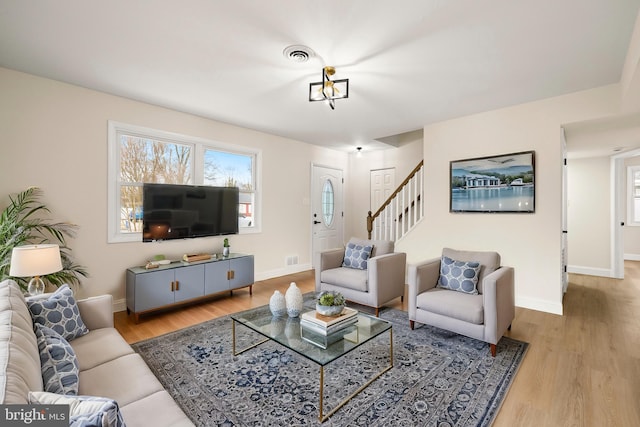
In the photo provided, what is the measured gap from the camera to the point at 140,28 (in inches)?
84.4

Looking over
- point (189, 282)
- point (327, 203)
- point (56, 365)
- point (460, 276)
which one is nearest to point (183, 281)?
point (189, 282)

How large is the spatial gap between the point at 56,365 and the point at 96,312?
903 millimetres

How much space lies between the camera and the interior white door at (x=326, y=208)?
5807 mm

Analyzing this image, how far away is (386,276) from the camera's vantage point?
3.41 metres

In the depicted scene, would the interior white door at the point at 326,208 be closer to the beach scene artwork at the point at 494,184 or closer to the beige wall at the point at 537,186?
the beige wall at the point at 537,186

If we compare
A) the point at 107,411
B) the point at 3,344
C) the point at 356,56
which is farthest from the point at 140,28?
the point at 107,411

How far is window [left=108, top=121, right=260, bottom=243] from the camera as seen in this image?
3426mm

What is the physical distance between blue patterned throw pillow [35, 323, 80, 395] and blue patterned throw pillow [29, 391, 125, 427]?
47 cm

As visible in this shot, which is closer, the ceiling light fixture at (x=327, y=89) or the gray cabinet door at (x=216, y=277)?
the ceiling light fixture at (x=327, y=89)

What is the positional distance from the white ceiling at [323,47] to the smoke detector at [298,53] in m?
0.06

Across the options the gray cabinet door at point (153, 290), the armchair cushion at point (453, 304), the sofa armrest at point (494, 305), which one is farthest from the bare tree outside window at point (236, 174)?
the sofa armrest at point (494, 305)

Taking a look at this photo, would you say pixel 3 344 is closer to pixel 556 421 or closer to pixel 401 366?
pixel 401 366

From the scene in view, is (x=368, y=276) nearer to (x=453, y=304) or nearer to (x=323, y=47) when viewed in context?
(x=453, y=304)

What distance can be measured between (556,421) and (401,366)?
0.94m
